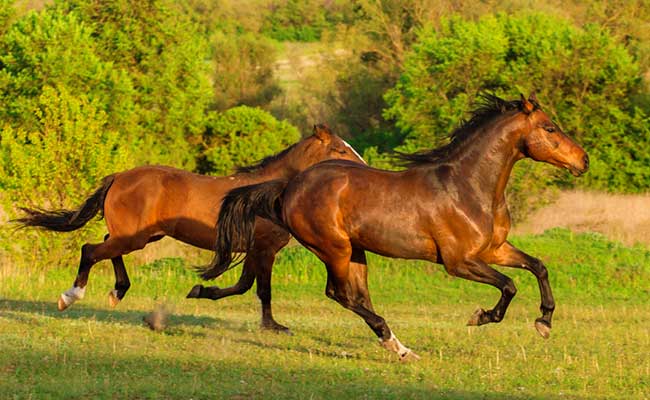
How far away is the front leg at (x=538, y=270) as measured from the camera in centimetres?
929

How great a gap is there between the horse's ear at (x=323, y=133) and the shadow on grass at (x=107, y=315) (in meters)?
2.04

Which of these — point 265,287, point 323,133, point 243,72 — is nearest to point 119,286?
point 265,287

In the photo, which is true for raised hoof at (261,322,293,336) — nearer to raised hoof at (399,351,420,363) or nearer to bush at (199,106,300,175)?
raised hoof at (399,351,420,363)

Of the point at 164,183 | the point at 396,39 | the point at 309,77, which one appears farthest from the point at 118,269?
the point at 309,77

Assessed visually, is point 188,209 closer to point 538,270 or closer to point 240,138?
point 538,270

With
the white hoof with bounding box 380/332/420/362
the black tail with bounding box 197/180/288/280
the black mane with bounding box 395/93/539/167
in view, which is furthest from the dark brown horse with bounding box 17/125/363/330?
the white hoof with bounding box 380/332/420/362

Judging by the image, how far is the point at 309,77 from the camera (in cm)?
4884

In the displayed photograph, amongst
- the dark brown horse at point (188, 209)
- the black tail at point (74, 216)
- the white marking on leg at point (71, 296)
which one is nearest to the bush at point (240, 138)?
the black tail at point (74, 216)

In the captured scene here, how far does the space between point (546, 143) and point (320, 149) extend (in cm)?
273

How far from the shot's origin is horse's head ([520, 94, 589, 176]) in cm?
956

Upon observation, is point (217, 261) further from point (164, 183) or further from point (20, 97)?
point (20, 97)

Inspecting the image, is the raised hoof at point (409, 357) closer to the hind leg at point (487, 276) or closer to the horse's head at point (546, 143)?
the hind leg at point (487, 276)

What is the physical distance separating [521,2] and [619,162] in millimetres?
17310

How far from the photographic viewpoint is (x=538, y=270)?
941 cm
